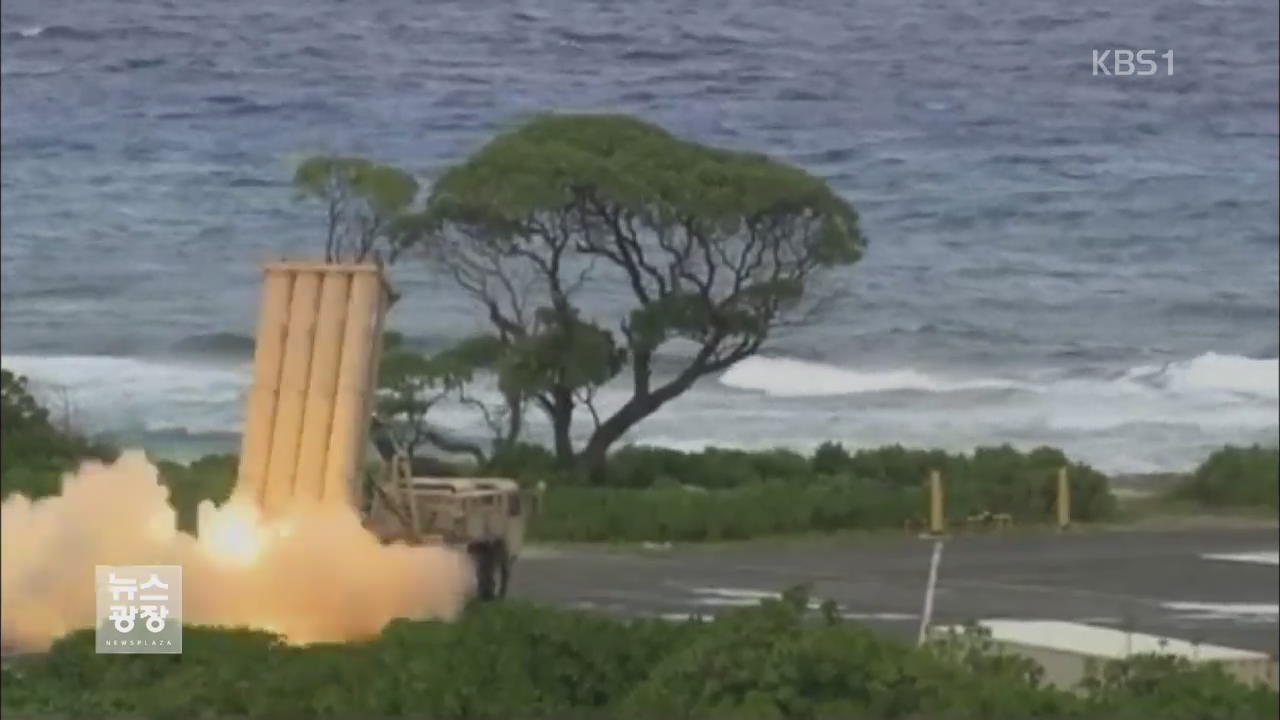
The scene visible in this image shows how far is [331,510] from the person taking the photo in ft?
12.5

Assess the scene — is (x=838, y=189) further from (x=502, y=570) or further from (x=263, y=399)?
(x=263, y=399)

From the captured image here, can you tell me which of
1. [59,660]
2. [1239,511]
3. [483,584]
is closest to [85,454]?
[59,660]

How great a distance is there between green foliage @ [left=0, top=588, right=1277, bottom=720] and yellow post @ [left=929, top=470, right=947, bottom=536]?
38 centimetres

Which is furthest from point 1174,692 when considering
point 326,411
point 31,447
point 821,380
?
point 31,447

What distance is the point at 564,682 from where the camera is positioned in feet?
13.0

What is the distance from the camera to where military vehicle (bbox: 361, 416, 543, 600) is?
155 inches

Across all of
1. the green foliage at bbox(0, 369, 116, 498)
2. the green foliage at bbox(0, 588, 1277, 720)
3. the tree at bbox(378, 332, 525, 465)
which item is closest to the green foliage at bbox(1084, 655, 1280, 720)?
the green foliage at bbox(0, 588, 1277, 720)

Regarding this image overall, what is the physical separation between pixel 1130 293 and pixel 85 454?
1921 millimetres

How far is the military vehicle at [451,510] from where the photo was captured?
394cm

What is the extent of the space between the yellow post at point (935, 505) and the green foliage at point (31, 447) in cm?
150

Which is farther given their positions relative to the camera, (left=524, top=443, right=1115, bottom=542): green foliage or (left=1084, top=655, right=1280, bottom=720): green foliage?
(left=524, top=443, right=1115, bottom=542): green foliage

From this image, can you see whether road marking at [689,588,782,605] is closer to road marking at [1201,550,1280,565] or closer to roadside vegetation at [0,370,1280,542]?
roadside vegetation at [0,370,1280,542]

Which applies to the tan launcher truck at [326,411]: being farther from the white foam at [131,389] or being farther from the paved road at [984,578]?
the paved road at [984,578]

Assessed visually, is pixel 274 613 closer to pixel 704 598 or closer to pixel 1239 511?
pixel 704 598
